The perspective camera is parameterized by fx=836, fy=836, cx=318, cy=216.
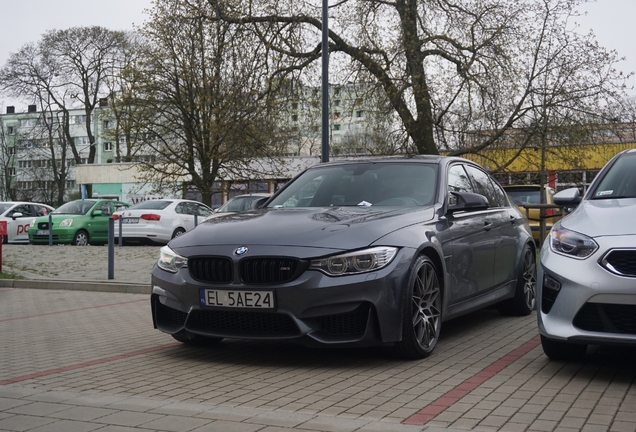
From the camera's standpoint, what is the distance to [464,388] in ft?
17.1

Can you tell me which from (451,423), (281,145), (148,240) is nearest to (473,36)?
(148,240)

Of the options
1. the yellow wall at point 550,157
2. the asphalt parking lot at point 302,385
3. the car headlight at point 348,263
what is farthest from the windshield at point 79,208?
the car headlight at point 348,263

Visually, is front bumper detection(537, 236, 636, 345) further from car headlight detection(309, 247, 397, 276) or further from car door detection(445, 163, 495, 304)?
car door detection(445, 163, 495, 304)

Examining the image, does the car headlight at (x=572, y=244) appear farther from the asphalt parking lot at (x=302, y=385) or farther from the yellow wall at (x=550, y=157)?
the yellow wall at (x=550, y=157)

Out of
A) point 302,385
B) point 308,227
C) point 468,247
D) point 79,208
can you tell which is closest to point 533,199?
point 468,247

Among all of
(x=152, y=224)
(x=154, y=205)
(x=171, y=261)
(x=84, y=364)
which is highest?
(x=171, y=261)

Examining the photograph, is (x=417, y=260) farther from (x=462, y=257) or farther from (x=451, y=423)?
(x=451, y=423)

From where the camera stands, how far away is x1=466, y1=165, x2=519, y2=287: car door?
7.95 metres

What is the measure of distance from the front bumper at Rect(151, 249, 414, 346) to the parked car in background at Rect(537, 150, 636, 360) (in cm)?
101

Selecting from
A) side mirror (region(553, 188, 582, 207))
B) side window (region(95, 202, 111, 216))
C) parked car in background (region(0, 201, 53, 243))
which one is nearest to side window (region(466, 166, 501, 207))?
side mirror (region(553, 188, 582, 207))

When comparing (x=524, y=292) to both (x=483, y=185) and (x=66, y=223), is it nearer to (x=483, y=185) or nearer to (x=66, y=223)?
(x=483, y=185)

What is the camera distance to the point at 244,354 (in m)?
6.67

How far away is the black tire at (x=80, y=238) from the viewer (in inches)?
990

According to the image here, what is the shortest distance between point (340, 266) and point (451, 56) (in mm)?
17776
